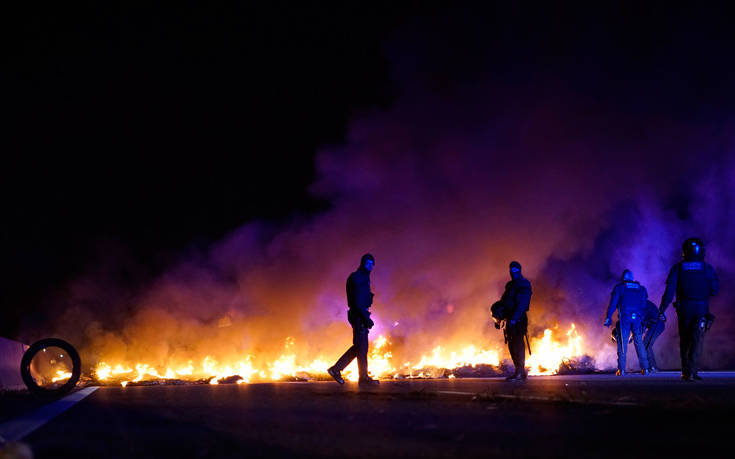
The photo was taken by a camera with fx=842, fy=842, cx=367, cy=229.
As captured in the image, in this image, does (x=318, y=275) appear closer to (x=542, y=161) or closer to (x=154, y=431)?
(x=542, y=161)

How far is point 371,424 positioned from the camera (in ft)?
21.6

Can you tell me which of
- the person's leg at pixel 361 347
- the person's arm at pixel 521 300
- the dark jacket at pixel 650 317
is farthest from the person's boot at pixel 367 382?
the dark jacket at pixel 650 317

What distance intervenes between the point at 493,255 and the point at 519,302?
13.0 m

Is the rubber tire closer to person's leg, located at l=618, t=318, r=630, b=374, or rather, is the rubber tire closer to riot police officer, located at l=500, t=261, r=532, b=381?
riot police officer, located at l=500, t=261, r=532, b=381

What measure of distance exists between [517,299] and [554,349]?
10242 millimetres

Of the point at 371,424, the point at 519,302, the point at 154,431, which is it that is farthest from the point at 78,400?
the point at 519,302

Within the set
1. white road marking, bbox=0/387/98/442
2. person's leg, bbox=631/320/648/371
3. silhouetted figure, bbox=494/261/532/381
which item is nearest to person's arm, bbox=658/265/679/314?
silhouetted figure, bbox=494/261/532/381

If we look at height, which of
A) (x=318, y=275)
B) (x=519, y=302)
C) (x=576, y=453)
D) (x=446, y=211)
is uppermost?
(x=446, y=211)

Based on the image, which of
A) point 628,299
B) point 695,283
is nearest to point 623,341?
point 628,299

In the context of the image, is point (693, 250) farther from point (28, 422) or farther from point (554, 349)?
point (554, 349)

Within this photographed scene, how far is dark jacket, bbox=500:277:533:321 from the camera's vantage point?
49.9 ft

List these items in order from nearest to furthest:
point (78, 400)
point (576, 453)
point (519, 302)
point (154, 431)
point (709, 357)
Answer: point (576, 453) → point (154, 431) → point (78, 400) → point (519, 302) → point (709, 357)

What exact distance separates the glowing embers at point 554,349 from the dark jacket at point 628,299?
230 inches

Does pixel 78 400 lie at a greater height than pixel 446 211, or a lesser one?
lesser
